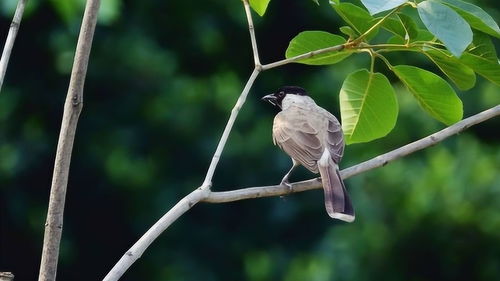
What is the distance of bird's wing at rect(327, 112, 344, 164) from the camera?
399cm

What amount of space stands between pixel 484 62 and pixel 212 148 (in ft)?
18.8

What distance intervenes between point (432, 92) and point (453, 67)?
0.14 m

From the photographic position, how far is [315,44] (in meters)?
2.66

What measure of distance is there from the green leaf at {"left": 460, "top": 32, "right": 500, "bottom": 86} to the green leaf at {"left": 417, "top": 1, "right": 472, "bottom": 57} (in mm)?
354

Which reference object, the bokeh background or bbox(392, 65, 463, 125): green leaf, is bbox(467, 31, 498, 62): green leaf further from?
the bokeh background

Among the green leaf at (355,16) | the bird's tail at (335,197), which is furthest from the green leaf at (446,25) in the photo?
the bird's tail at (335,197)

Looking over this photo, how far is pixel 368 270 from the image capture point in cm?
770

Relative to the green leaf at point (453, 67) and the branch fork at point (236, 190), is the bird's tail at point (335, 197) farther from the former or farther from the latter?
the green leaf at point (453, 67)

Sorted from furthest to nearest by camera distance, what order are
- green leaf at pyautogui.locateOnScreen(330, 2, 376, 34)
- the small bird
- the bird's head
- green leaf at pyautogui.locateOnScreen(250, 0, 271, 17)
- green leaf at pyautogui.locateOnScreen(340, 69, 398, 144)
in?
the bird's head, the small bird, green leaf at pyautogui.locateOnScreen(340, 69, 398, 144), green leaf at pyautogui.locateOnScreen(250, 0, 271, 17), green leaf at pyautogui.locateOnScreen(330, 2, 376, 34)

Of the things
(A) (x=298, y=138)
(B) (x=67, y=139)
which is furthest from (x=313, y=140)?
(B) (x=67, y=139)

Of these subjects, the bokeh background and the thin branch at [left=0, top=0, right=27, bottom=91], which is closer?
the thin branch at [left=0, top=0, right=27, bottom=91]

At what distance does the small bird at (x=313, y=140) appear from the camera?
143 inches

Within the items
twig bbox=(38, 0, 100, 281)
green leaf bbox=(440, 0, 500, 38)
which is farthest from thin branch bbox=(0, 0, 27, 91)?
green leaf bbox=(440, 0, 500, 38)

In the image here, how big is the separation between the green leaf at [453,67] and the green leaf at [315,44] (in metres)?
0.20
